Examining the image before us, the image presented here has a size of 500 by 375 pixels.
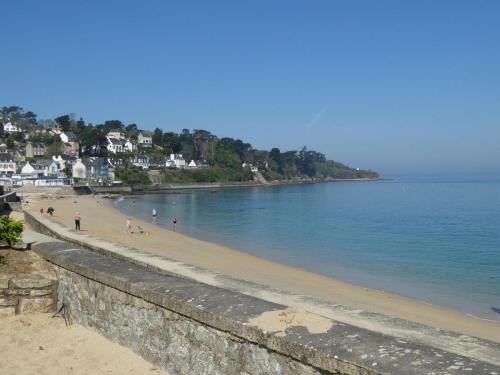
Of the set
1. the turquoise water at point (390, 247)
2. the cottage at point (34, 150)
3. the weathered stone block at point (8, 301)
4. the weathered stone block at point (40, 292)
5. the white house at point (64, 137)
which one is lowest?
the turquoise water at point (390, 247)

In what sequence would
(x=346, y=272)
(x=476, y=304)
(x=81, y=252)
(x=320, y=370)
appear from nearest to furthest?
1. (x=320, y=370)
2. (x=81, y=252)
3. (x=476, y=304)
4. (x=346, y=272)

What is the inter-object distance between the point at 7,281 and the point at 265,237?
27.4 metres

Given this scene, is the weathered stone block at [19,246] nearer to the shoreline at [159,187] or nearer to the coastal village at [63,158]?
the shoreline at [159,187]

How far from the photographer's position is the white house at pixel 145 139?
152 metres

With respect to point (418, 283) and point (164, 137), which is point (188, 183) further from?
point (418, 283)

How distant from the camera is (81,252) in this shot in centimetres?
685

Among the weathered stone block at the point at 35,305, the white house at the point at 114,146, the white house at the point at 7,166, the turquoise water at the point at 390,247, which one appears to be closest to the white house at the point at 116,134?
the white house at the point at 114,146

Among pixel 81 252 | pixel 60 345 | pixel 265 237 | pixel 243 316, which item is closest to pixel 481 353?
pixel 243 316

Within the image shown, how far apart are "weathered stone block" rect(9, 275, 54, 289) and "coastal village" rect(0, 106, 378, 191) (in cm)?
8999

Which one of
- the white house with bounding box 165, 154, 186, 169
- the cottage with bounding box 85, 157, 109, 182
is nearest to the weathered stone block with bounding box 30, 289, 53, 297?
the cottage with bounding box 85, 157, 109, 182

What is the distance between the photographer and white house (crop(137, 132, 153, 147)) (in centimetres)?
15188

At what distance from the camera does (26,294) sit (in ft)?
20.5

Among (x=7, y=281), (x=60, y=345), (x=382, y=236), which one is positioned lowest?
(x=382, y=236)

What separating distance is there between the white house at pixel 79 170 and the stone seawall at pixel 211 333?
352 ft
